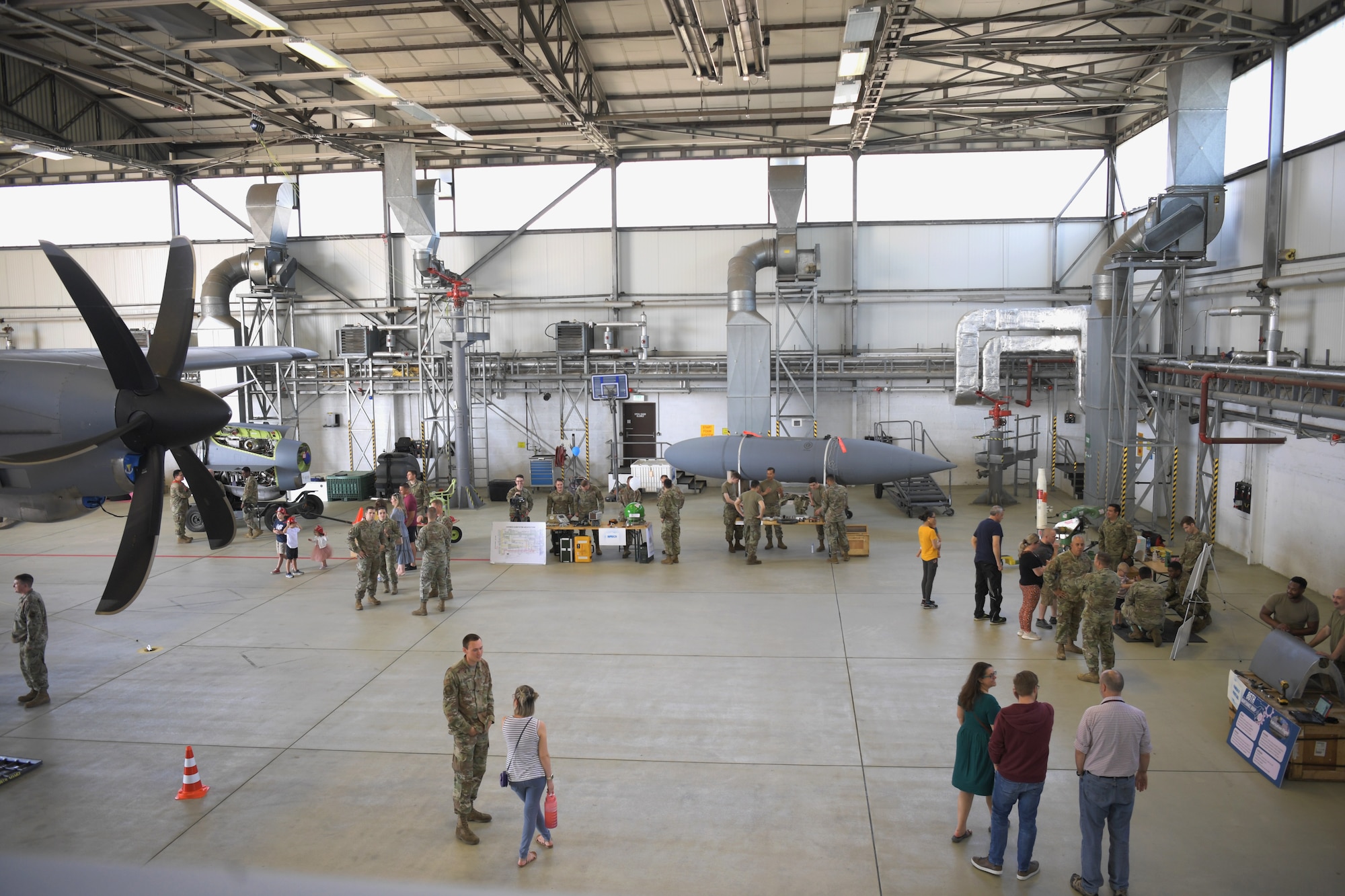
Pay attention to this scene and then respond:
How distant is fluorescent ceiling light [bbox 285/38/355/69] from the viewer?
1291 centimetres

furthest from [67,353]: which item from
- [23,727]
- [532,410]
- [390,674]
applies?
[532,410]

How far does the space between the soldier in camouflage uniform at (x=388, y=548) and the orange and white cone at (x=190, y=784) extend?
5.86 m

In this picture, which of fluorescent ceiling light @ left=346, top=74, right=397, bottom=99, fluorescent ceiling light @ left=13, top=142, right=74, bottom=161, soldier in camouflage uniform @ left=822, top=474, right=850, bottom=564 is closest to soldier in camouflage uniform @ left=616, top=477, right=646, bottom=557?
soldier in camouflage uniform @ left=822, top=474, right=850, bottom=564

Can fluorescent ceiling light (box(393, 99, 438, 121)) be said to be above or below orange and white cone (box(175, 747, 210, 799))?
above

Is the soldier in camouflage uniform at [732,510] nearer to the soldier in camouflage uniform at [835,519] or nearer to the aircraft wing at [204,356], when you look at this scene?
the soldier in camouflage uniform at [835,519]

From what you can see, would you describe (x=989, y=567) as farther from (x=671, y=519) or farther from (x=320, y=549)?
(x=320, y=549)

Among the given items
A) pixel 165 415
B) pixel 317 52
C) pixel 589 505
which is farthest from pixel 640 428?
pixel 165 415

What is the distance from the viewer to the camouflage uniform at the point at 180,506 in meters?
17.8

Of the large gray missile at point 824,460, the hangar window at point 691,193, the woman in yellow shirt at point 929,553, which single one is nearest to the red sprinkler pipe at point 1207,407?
the woman in yellow shirt at point 929,553

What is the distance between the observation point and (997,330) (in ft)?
69.3

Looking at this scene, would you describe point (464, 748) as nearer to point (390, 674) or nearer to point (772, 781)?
point (772, 781)

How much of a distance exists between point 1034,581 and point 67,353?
477 inches

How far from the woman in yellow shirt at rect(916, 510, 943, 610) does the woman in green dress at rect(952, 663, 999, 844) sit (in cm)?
597

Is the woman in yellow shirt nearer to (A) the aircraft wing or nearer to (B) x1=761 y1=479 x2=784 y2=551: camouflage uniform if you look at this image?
(B) x1=761 y1=479 x2=784 y2=551: camouflage uniform
